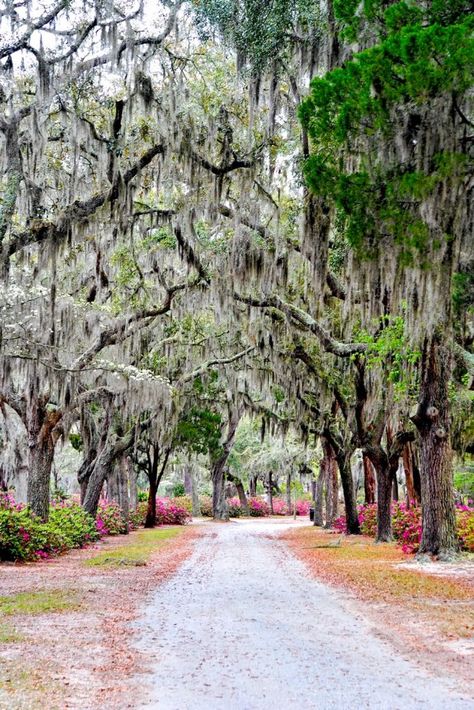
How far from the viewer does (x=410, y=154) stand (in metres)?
7.18

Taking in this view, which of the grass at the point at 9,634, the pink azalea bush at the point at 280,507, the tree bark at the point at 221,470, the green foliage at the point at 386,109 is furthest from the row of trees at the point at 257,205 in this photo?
the pink azalea bush at the point at 280,507

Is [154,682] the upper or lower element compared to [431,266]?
lower

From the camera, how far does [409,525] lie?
17.8m

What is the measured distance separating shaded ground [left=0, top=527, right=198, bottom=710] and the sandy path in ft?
0.89

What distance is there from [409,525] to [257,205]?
9428 millimetres

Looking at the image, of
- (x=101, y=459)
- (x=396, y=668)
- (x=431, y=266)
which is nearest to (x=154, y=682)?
(x=396, y=668)

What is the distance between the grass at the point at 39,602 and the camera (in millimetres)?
7648

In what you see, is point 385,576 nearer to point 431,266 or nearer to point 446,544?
point 446,544

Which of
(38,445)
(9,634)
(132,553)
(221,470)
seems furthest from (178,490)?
(9,634)

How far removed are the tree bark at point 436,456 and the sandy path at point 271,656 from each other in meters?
3.88

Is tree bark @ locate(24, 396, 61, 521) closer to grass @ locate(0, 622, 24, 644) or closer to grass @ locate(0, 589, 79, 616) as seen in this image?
grass @ locate(0, 589, 79, 616)

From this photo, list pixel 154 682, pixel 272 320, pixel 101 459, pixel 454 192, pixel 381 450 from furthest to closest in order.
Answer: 1. pixel 101 459
2. pixel 381 450
3. pixel 272 320
4. pixel 454 192
5. pixel 154 682

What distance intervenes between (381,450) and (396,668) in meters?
13.7

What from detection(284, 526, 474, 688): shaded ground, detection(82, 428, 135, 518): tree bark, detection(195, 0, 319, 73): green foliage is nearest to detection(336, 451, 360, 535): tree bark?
detection(284, 526, 474, 688): shaded ground
